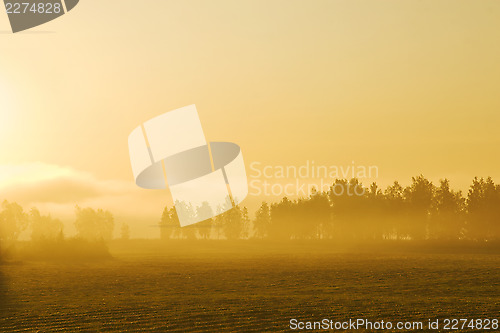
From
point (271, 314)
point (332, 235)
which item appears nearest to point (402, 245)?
point (332, 235)

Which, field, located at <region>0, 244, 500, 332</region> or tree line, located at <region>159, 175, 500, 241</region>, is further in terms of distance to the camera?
tree line, located at <region>159, 175, 500, 241</region>

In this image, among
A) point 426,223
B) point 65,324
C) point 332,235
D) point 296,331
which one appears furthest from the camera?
point 332,235

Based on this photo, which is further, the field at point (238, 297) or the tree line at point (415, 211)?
the tree line at point (415, 211)

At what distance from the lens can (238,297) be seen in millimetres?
44719

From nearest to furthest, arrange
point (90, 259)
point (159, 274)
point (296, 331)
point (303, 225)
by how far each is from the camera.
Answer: point (296, 331) → point (159, 274) → point (90, 259) → point (303, 225)

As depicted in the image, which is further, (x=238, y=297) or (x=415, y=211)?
(x=415, y=211)

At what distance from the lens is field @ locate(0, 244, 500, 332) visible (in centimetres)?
3491

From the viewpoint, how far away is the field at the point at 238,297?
34.9 m

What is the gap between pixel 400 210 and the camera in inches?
6240

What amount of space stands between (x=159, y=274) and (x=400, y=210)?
10602 cm

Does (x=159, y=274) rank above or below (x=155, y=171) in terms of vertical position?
below

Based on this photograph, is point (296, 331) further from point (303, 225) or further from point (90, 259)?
point (303, 225)

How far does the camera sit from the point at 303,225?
639 ft

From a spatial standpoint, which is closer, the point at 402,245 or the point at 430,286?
the point at 430,286
